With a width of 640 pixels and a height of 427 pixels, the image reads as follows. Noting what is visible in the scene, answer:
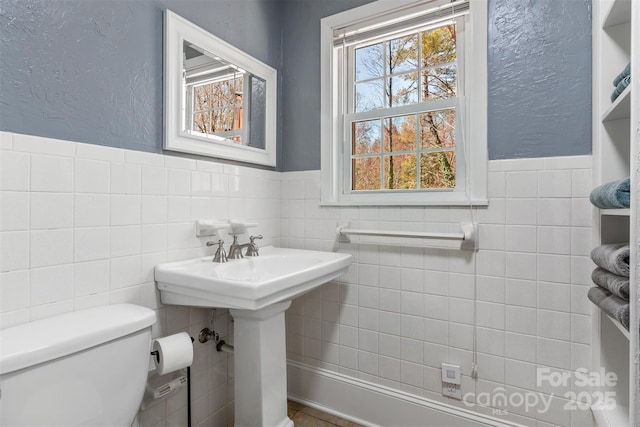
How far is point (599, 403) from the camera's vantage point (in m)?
1.18

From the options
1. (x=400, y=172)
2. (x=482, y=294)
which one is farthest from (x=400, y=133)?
(x=482, y=294)

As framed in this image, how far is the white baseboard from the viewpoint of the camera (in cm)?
144

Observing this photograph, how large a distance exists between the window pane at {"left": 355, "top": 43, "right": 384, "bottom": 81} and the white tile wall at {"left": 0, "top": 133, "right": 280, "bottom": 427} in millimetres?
880

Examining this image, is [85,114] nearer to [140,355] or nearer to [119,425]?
[140,355]

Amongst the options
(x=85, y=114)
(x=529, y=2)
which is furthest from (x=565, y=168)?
(x=85, y=114)

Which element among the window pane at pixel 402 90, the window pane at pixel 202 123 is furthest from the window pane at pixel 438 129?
the window pane at pixel 202 123

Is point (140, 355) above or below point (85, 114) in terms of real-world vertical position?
below

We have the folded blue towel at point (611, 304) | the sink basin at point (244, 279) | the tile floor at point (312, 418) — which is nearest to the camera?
the folded blue towel at point (611, 304)

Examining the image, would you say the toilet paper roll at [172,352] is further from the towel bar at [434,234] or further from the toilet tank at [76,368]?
the towel bar at [434,234]

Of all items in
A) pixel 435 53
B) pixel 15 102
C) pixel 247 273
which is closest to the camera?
pixel 15 102

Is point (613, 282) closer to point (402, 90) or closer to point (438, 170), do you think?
point (438, 170)

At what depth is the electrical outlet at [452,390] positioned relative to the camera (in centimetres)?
144

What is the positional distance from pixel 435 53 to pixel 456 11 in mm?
185

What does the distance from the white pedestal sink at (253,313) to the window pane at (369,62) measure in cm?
101
